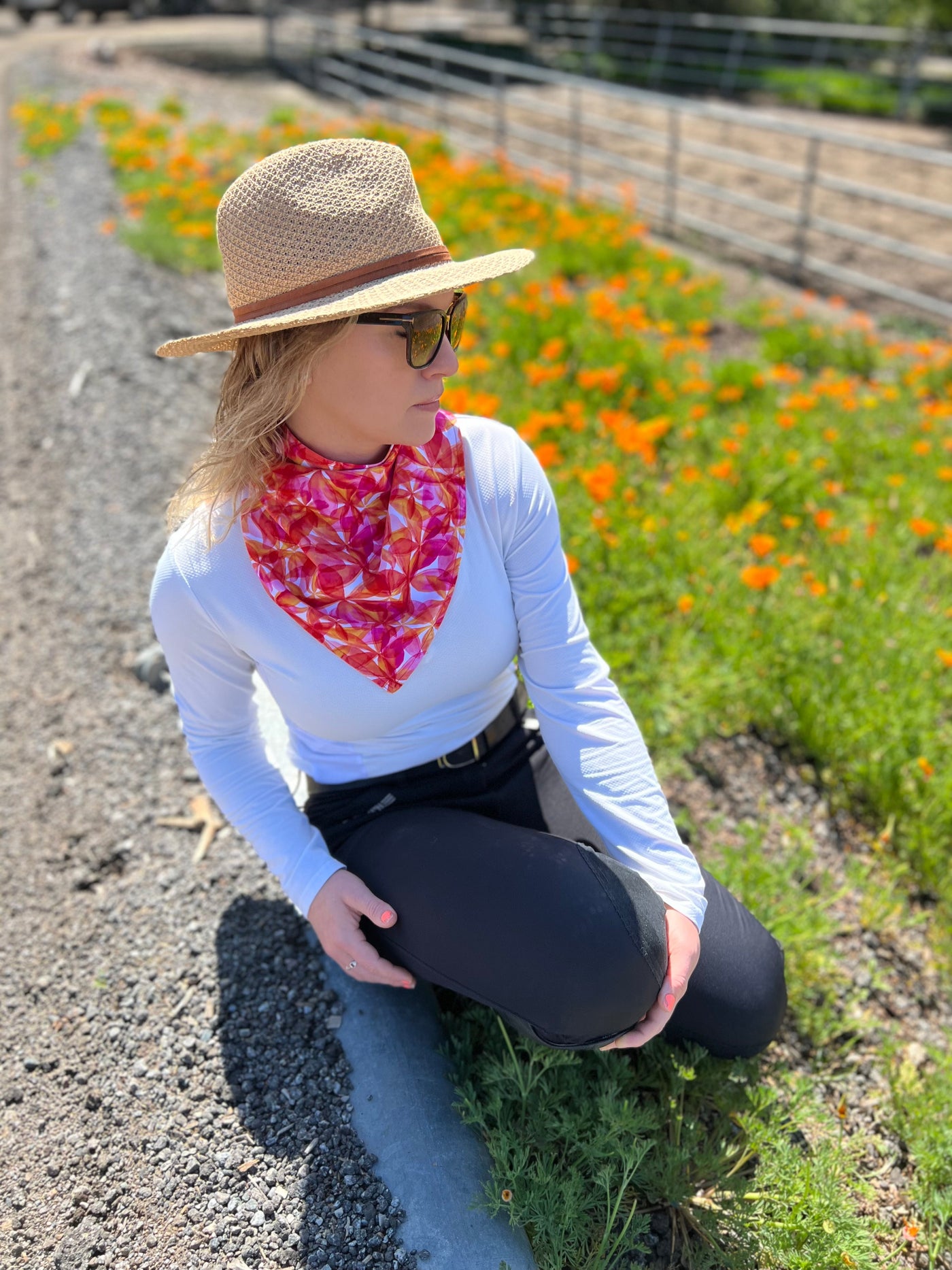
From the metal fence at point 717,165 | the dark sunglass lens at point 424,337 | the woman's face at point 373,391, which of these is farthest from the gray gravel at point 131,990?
the metal fence at point 717,165

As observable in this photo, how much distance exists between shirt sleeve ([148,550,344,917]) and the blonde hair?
13cm

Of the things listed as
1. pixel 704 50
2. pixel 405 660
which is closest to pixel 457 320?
pixel 405 660

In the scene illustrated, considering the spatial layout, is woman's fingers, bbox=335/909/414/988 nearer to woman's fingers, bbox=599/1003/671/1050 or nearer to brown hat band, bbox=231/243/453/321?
woman's fingers, bbox=599/1003/671/1050

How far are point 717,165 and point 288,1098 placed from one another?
9.51 metres

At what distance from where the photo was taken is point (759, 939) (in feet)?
6.32

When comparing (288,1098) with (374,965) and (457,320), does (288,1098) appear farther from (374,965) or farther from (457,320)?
(457,320)

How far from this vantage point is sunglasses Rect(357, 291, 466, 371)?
5.00 feet

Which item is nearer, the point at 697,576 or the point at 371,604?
the point at 371,604

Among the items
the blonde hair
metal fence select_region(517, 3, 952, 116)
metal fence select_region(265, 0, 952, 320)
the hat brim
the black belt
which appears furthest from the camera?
metal fence select_region(517, 3, 952, 116)

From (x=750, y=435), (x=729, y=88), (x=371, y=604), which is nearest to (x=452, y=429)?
(x=371, y=604)

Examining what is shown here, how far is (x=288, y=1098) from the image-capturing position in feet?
6.17

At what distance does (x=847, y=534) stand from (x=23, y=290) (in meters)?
5.34

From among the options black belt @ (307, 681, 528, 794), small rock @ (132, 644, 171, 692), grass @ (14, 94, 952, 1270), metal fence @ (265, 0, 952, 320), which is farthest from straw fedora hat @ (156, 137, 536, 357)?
metal fence @ (265, 0, 952, 320)

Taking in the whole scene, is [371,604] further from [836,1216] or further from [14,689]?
[14,689]
